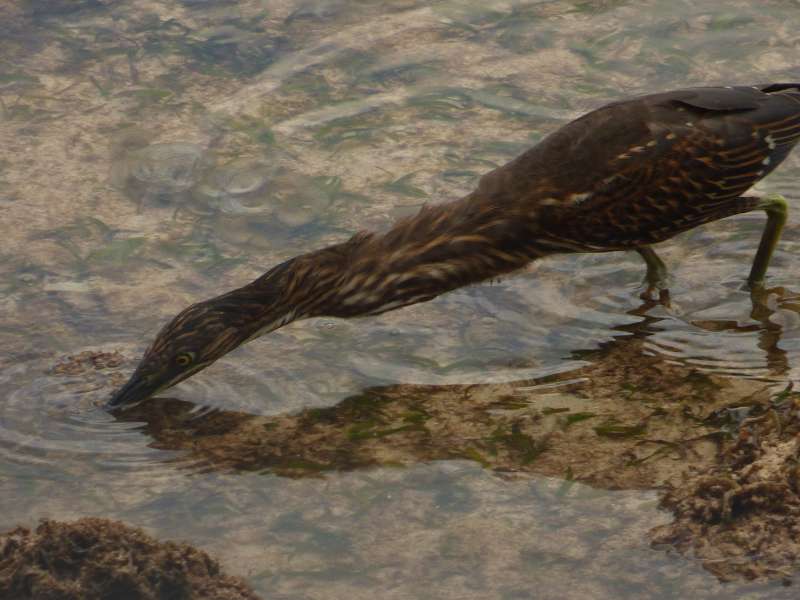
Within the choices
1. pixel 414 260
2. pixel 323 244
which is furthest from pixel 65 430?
pixel 323 244

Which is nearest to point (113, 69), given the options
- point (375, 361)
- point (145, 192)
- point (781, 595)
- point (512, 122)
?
point (145, 192)

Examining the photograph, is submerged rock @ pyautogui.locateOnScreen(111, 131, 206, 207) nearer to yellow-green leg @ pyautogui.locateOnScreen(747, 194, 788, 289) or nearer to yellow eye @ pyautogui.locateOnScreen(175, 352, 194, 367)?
yellow eye @ pyautogui.locateOnScreen(175, 352, 194, 367)

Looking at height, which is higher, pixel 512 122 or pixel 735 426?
pixel 512 122

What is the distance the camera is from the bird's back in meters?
7.69

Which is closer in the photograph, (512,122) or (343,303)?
(343,303)

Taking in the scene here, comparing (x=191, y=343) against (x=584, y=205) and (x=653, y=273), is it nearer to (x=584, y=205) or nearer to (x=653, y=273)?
(x=584, y=205)

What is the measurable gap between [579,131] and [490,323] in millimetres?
1224

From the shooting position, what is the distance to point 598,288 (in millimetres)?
8203

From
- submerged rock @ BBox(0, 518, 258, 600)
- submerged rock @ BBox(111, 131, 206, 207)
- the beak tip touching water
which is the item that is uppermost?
submerged rock @ BBox(111, 131, 206, 207)

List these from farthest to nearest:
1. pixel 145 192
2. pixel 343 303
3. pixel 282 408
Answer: pixel 145 192 → pixel 343 303 → pixel 282 408

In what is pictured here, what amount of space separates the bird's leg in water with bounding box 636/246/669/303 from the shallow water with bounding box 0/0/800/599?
0.09 metres

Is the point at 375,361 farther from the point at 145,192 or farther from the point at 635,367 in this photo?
the point at 145,192

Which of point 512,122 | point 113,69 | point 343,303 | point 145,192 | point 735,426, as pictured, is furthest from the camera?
point 113,69

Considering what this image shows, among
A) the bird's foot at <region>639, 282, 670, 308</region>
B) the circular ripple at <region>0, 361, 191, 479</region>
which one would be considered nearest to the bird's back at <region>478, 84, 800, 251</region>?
the bird's foot at <region>639, 282, 670, 308</region>
